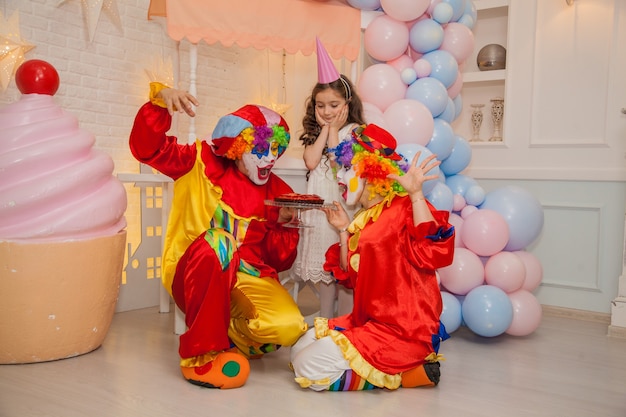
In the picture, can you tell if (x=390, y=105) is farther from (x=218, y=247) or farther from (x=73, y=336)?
(x=73, y=336)

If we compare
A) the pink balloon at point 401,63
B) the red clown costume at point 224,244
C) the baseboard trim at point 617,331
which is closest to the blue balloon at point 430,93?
the pink balloon at point 401,63

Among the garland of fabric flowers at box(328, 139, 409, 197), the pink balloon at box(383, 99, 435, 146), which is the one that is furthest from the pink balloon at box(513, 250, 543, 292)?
the garland of fabric flowers at box(328, 139, 409, 197)

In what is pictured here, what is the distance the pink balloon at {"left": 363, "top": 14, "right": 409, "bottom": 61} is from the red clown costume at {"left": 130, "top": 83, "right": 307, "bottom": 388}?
45.0 inches

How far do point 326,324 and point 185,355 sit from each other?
0.60 meters

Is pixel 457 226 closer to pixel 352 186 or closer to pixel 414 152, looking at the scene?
pixel 414 152

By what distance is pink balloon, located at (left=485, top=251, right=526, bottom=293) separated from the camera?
134 inches

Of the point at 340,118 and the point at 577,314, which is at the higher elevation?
the point at 340,118

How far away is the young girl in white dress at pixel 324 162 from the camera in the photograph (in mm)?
3223

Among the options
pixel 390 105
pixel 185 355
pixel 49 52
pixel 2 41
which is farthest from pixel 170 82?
pixel 185 355

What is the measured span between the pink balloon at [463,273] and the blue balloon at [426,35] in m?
1.25

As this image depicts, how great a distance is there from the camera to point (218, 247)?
2.56 m

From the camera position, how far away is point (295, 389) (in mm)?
2559

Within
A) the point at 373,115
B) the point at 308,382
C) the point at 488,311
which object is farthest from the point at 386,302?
the point at 373,115

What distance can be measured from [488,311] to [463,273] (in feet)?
0.79
